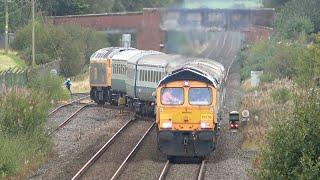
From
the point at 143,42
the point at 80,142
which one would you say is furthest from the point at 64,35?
the point at 80,142

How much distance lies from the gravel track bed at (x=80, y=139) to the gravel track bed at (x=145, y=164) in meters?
1.37

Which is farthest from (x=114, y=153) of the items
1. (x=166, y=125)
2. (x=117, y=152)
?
(x=166, y=125)

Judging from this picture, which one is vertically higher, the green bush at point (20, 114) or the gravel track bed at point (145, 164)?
the green bush at point (20, 114)

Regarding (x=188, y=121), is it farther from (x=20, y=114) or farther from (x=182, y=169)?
(x=20, y=114)

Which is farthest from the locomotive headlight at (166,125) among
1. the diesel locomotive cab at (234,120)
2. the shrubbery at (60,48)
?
the shrubbery at (60,48)

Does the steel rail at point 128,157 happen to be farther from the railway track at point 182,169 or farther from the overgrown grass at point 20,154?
the overgrown grass at point 20,154

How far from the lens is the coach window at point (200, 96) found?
22828 millimetres

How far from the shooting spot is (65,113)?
36.3m

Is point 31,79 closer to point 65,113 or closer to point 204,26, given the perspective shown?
point 65,113

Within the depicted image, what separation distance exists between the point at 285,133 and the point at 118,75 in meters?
24.1

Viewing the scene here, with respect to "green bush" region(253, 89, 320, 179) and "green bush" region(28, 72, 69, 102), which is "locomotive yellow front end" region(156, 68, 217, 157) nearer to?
"green bush" region(253, 89, 320, 179)

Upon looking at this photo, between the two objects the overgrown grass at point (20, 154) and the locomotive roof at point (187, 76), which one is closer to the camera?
the overgrown grass at point (20, 154)

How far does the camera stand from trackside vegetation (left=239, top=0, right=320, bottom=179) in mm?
14438

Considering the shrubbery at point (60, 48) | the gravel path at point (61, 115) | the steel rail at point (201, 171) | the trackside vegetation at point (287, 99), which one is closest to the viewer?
the trackside vegetation at point (287, 99)
